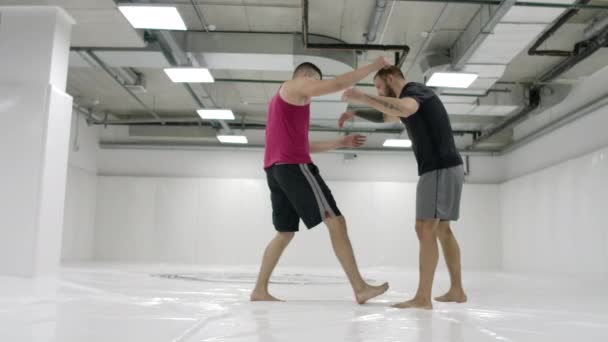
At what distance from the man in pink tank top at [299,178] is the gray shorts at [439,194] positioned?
17.6 inches

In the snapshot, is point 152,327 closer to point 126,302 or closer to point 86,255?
point 126,302

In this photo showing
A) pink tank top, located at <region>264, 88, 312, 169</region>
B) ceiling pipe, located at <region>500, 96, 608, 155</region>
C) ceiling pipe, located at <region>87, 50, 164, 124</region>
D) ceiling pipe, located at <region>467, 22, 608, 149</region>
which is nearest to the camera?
pink tank top, located at <region>264, 88, 312, 169</region>

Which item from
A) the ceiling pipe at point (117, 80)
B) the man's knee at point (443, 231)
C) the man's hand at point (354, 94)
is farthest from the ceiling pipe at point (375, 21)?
the ceiling pipe at point (117, 80)

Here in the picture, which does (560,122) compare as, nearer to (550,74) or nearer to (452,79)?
(550,74)

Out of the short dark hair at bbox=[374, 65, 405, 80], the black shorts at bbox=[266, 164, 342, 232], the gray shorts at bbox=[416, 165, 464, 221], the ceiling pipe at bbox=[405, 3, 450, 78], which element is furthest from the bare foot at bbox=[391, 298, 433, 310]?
the ceiling pipe at bbox=[405, 3, 450, 78]

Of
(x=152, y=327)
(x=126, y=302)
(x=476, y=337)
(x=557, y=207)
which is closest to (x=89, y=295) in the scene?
(x=126, y=302)

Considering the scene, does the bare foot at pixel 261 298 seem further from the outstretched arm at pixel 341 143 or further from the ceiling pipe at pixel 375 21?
the ceiling pipe at pixel 375 21

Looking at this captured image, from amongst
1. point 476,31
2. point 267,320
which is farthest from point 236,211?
point 267,320

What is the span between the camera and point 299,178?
2777mm

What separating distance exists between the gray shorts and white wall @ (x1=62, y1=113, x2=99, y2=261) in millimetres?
9601

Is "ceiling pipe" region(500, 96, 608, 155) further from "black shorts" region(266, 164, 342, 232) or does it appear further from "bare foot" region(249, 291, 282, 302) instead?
"bare foot" region(249, 291, 282, 302)

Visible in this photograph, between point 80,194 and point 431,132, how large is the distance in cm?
1040

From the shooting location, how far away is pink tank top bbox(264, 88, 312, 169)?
2828 millimetres

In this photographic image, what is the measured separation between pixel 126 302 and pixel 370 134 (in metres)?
10.2
